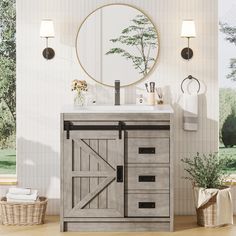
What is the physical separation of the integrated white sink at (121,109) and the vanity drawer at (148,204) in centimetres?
67

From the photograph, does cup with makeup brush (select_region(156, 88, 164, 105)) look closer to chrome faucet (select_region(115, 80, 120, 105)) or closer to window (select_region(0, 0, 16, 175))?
chrome faucet (select_region(115, 80, 120, 105))

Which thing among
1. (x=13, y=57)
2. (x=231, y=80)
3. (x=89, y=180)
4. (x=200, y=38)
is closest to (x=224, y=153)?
(x=231, y=80)

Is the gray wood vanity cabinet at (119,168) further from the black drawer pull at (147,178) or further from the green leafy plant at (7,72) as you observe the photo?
the green leafy plant at (7,72)

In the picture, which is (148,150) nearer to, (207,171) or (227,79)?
(207,171)

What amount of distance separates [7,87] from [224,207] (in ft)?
7.41

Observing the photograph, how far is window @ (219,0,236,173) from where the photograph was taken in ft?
23.2

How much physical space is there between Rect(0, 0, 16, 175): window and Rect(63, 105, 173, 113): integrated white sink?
2.75 ft

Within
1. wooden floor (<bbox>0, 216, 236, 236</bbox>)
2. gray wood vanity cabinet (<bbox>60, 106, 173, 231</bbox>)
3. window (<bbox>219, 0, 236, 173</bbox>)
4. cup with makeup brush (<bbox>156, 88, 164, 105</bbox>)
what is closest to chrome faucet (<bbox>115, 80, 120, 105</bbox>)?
cup with makeup brush (<bbox>156, 88, 164, 105</bbox>)

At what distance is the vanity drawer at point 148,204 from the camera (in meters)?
6.18

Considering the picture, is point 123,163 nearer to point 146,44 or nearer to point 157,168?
point 157,168

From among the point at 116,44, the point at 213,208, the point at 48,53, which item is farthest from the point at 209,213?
the point at 48,53

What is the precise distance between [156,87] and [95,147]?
94cm

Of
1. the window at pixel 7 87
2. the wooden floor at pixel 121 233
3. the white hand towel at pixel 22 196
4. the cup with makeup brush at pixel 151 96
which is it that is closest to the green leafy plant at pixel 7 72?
the window at pixel 7 87

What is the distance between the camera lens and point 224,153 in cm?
715
